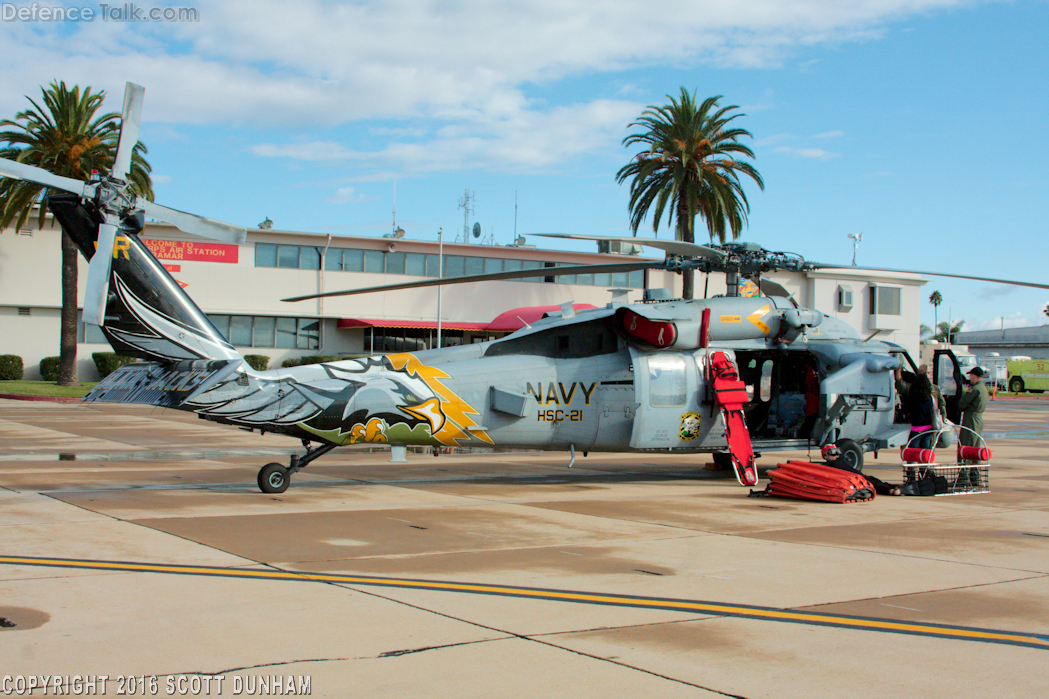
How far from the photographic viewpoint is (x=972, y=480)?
14.0m

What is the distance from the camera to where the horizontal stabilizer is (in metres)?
10.9

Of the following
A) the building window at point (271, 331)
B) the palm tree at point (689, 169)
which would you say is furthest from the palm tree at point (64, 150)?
the palm tree at point (689, 169)

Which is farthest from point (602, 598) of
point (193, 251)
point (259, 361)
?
point (193, 251)

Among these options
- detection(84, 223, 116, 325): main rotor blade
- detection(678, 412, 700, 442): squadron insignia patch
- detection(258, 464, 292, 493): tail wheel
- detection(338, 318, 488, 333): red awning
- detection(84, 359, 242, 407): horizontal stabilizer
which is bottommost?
detection(258, 464, 292, 493): tail wheel

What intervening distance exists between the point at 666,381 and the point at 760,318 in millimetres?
2106

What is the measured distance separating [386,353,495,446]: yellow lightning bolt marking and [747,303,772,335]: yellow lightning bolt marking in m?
5.08

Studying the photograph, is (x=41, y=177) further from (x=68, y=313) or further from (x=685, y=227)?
(x=68, y=313)

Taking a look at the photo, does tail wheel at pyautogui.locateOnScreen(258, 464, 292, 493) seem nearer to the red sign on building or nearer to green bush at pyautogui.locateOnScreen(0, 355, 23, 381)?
the red sign on building

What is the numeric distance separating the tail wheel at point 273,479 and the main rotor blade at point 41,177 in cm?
436

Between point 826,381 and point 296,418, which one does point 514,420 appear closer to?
point 296,418

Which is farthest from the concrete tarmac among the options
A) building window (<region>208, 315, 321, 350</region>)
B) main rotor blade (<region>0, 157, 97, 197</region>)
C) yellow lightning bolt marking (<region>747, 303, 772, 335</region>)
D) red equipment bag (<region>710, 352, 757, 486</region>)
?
building window (<region>208, 315, 321, 350</region>)

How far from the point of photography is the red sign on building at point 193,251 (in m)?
42.9

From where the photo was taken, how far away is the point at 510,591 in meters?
6.85

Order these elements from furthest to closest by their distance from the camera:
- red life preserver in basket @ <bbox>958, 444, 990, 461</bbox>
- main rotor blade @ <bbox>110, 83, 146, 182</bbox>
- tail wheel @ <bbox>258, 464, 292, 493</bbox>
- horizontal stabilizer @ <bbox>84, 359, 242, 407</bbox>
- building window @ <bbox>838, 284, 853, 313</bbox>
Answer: building window @ <bbox>838, 284, 853, 313</bbox> → red life preserver in basket @ <bbox>958, 444, 990, 461</bbox> → tail wheel @ <bbox>258, 464, 292, 493</bbox> → horizontal stabilizer @ <bbox>84, 359, 242, 407</bbox> → main rotor blade @ <bbox>110, 83, 146, 182</bbox>
